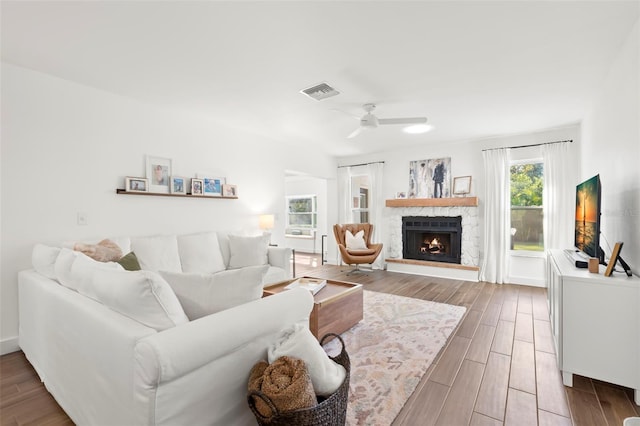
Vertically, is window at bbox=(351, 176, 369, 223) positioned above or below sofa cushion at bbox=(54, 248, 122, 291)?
above

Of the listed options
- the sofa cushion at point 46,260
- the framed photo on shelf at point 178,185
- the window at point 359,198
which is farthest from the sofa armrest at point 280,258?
the window at point 359,198

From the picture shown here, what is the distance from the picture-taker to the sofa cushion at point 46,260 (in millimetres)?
2221

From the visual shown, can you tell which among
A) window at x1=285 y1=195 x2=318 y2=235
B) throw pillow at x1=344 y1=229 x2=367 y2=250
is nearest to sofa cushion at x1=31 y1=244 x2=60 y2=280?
throw pillow at x1=344 y1=229 x2=367 y2=250

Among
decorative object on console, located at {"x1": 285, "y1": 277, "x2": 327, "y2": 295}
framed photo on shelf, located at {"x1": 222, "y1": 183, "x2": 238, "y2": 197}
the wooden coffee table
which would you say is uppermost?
framed photo on shelf, located at {"x1": 222, "y1": 183, "x2": 238, "y2": 197}

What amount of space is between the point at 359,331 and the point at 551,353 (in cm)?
160

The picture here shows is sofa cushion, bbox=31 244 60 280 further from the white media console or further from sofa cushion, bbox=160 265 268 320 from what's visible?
the white media console

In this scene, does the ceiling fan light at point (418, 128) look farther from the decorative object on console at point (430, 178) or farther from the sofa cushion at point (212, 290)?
the sofa cushion at point (212, 290)

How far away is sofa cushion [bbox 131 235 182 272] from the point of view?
312 cm

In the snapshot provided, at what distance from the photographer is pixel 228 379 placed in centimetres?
127

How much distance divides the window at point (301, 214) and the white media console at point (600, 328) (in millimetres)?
7047

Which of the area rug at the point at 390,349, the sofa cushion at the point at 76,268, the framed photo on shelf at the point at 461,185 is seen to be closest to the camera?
the sofa cushion at the point at 76,268

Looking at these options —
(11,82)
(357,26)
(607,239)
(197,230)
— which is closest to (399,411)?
(357,26)

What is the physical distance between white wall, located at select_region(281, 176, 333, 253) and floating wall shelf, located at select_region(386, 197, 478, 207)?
2.84 metres

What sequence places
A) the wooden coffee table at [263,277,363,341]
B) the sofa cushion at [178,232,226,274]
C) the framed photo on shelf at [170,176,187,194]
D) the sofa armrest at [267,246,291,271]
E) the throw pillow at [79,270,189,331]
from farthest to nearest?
the sofa armrest at [267,246,291,271], the framed photo on shelf at [170,176,187,194], the sofa cushion at [178,232,226,274], the wooden coffee table at [263,277,363,341], the throw pillow at [79,270,189,331]
